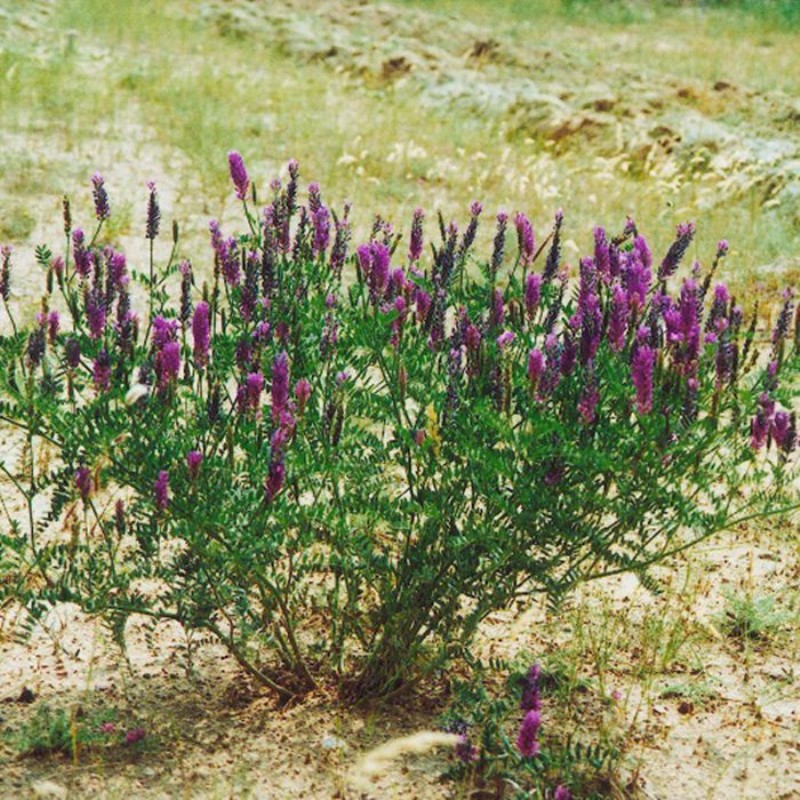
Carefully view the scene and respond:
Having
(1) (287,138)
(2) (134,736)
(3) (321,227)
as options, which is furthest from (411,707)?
(1) (287,138)

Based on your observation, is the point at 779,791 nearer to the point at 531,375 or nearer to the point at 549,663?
the point at 549,663

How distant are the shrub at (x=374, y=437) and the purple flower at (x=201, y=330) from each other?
0.05ft

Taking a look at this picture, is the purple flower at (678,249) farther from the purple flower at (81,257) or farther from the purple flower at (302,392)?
the purple flower at (81,257)

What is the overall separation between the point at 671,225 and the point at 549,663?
5844 mm

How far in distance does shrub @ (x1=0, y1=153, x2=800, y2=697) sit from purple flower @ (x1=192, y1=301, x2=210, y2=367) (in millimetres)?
15

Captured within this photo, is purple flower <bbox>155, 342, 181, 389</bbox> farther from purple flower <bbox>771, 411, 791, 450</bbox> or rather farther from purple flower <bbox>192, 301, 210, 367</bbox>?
purple flower <bbox>771, 411, 791, 450</bbox>

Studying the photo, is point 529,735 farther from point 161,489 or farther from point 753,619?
point 753,619

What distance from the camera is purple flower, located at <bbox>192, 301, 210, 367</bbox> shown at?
2.70 metres

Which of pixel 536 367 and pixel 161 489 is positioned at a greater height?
pixel 536 367

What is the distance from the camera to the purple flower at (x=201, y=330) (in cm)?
270

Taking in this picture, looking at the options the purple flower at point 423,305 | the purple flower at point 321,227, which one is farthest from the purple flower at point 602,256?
the purple flower at point 321,227

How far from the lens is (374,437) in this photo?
3045 millimetres

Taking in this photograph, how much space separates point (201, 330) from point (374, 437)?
1.85 ft

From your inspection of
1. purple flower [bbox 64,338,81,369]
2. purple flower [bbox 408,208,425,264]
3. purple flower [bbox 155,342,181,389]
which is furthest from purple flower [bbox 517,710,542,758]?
purple flower [bbox 408,208,425,264]
